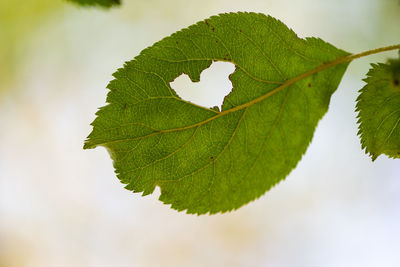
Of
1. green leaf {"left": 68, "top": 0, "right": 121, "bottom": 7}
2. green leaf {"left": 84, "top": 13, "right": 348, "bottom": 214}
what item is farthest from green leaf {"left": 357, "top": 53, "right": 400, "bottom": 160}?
green leaf {"left": 68, "top": 0, "right": 121, "bottom": 7}

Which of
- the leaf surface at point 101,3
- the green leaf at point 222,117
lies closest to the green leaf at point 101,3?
the leaf surface at point 101,3

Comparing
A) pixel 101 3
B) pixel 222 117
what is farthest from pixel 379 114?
pixel 101 3

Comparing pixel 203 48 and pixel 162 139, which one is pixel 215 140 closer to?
pixel 162 139

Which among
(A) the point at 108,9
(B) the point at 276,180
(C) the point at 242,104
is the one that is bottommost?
(B) the point at 276,180

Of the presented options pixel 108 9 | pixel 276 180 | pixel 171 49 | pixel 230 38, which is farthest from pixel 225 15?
pixel 276 180

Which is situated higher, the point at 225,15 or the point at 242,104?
the point at 225,15

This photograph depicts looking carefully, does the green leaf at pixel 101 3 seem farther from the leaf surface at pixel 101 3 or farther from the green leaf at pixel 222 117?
the green leaf at pixel 222 117

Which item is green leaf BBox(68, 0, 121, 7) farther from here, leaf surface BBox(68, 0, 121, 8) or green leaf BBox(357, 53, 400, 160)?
green leaf BBox(357, 53, 400, 160)
